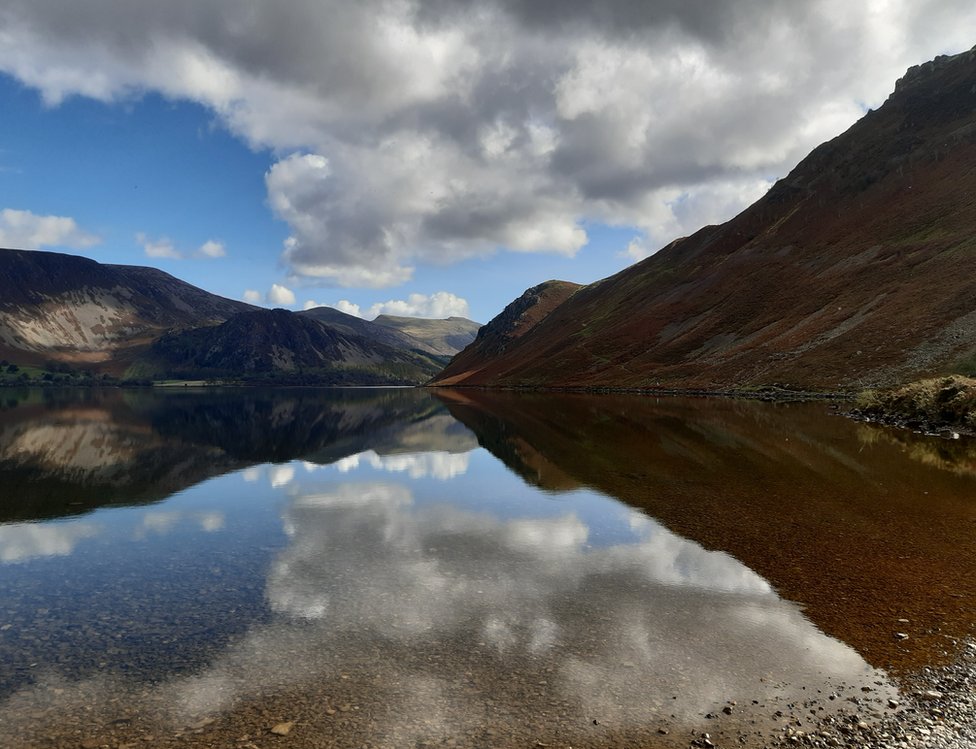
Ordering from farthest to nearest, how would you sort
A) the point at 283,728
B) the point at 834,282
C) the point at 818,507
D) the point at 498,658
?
the point at 834,282 < the point at 818,507 < the point at 498,658 < the point at 283,728

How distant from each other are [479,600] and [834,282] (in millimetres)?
129523

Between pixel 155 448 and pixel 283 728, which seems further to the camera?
pixel 155 448

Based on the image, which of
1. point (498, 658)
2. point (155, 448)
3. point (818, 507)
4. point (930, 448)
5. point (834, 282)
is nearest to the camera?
point (498, 658)

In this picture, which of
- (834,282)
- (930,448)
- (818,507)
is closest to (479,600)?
(818,507)

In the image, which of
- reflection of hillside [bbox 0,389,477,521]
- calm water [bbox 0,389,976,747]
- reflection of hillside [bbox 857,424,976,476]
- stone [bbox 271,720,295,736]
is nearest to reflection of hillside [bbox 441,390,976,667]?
calm water [bbox 0,389,976,747]

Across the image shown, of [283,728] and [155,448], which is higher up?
[283,728]

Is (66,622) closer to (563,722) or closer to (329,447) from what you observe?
(563,722)

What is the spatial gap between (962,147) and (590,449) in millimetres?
144719

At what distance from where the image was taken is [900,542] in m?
20.7

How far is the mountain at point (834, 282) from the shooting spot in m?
87.8

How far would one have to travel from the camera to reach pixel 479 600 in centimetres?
1617

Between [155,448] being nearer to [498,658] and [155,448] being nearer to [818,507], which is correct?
[498,658]

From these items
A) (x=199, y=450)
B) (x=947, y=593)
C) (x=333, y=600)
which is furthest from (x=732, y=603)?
(x=199, y=450)

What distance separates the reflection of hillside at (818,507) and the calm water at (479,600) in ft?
0.51
